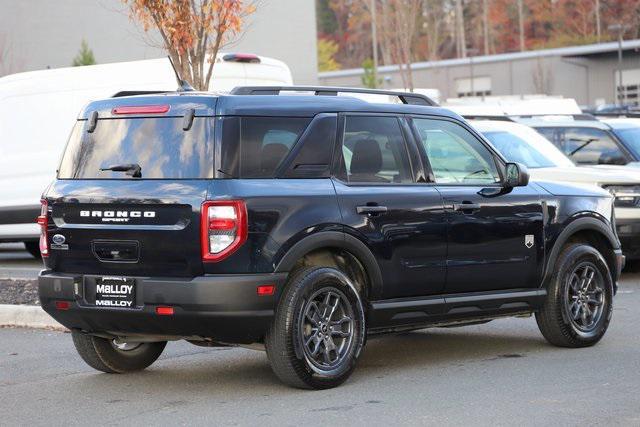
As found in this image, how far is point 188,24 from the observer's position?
1321 cm

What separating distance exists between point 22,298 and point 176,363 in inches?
138

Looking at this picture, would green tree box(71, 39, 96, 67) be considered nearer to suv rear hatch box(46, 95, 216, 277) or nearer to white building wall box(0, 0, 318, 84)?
white building wall box(0, 0, 318, 84)

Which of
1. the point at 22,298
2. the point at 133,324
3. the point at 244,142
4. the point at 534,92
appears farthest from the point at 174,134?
the point at 534,92

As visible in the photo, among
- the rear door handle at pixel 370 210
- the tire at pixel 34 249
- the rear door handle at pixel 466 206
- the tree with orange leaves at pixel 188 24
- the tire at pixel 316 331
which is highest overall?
the tree with orange leaves at pixel 188 24

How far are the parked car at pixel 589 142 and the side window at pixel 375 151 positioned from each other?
9.05m

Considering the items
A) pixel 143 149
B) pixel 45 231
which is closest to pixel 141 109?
pixel 143 149

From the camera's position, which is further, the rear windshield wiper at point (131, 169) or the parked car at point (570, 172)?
the parked car at point (570, 172)

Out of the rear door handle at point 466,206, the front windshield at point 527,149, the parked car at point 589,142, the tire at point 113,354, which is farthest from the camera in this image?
the parked car at point 589,142

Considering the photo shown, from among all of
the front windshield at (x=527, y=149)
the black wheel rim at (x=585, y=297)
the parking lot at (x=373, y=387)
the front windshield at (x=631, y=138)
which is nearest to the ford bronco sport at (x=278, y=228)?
the parking lot at (x=373, y=387)

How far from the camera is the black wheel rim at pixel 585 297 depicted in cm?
918

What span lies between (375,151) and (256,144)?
1018 millimetres

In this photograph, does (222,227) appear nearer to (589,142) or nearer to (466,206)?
(466,206)

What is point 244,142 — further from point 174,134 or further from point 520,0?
point 520,0

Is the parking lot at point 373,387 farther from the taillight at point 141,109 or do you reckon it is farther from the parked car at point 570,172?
the parked car at point 570,172
